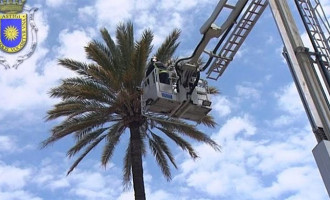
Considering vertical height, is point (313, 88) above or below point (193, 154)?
below

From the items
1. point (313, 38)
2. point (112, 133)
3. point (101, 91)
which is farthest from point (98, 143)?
point (313, 38)

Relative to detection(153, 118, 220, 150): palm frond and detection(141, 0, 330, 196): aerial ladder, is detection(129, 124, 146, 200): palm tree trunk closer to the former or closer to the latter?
detection(153, 118, 220, 150): palm frond

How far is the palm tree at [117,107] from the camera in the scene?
16625 millimetres

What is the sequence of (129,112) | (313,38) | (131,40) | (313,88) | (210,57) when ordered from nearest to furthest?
(313,88), (313,38), (210,57), (129,112), (131,40)

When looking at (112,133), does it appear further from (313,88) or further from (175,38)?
(313,88)

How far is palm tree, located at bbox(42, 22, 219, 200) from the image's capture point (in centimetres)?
1662

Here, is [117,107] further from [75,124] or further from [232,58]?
[232,58]

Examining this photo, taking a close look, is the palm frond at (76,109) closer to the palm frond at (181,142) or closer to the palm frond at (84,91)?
the palm frond at (84,91)

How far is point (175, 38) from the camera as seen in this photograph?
60.3 ft

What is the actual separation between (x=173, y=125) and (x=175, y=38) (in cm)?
338

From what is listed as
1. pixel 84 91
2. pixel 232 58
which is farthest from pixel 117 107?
pixel 232 58

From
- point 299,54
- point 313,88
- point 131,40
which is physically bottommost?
point 313,88

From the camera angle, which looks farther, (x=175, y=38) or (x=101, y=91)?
(x=175, y=38)

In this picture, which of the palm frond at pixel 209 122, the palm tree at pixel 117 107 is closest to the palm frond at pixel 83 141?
the palm tree at pixel 117 107
